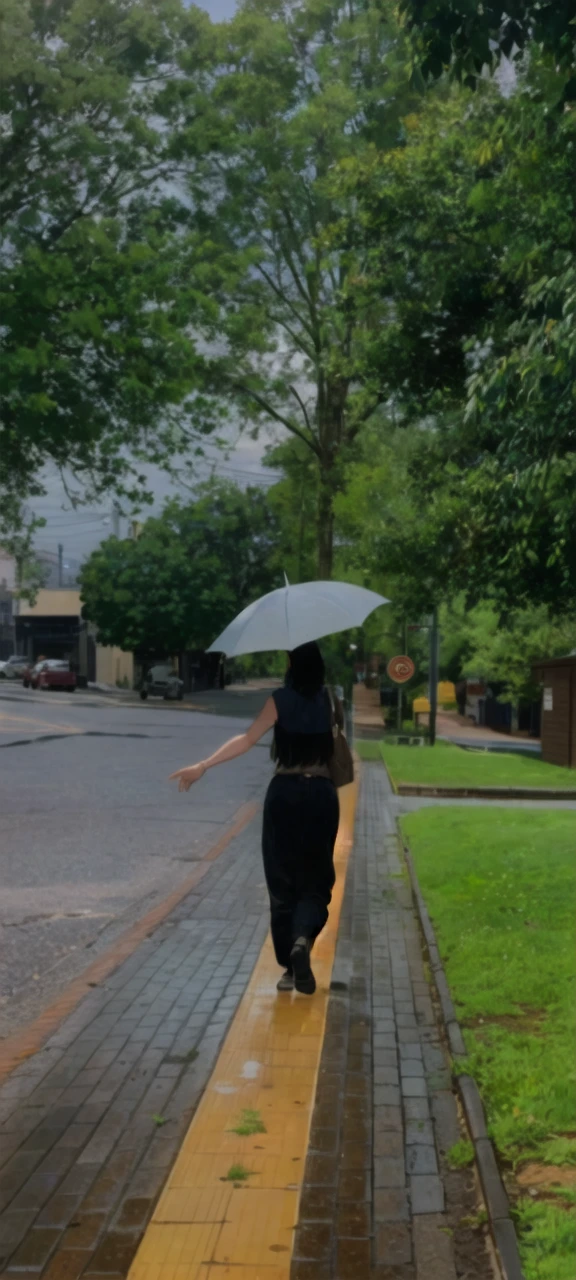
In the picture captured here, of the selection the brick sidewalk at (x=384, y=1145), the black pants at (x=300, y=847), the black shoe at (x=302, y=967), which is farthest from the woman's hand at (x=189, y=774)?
the brick sidewalk at (x=384, y=1145)

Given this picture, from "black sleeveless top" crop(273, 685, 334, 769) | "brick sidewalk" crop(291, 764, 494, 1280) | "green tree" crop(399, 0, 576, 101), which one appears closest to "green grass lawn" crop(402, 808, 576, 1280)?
"brick sidewalk" crop(291, 764, 494, 1280)

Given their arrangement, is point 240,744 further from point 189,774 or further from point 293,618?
point 293,618

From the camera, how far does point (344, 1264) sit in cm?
363

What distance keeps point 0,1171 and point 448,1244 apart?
4.75 feet

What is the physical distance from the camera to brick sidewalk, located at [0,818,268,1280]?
3.81 m

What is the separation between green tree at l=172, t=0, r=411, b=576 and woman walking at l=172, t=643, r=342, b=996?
32.4 ft

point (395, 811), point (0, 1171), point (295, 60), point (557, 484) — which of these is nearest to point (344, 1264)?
point (0, 1171)

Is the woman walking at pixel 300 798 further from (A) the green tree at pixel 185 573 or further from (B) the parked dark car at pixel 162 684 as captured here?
(B) the parked dark car at pixel 162 684

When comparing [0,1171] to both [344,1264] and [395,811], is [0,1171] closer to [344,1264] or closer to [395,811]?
[344,1264]

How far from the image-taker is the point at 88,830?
13.8 m

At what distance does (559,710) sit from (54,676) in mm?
24855

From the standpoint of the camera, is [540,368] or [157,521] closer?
[540,368]

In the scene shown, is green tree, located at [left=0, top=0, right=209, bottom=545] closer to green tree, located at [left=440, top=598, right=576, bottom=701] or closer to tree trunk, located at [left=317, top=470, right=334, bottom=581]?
tree trunk, located at [left=317, top=470, right=334, bottom=581]

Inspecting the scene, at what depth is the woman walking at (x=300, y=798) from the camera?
6.23 meters
